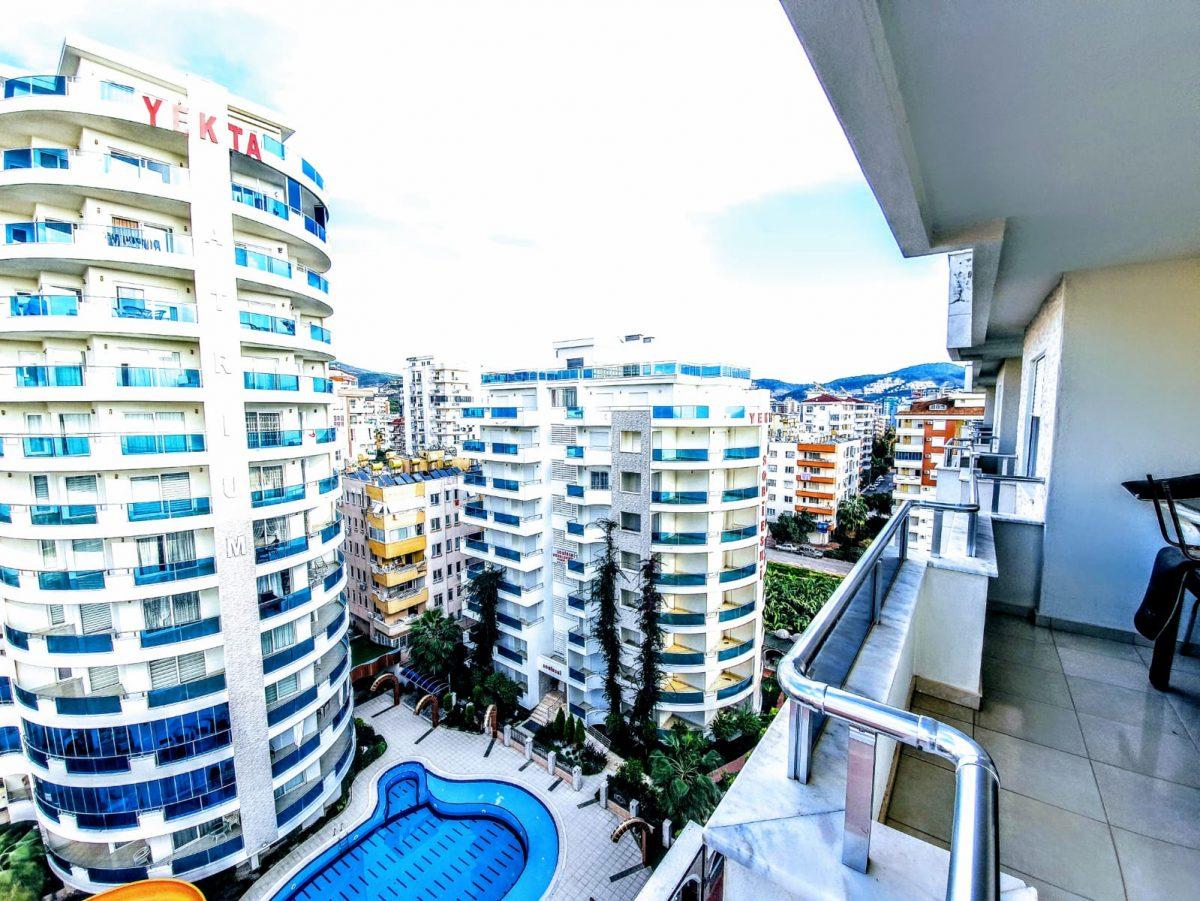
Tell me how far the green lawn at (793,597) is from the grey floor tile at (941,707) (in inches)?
605

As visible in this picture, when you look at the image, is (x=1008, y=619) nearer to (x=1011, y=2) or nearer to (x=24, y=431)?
(x=1011, y=2)

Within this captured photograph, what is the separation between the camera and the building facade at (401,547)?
17.0m

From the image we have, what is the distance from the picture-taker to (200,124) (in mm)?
7613

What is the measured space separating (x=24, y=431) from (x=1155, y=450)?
13.4 metres

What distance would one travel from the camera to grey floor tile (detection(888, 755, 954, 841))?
1691mm

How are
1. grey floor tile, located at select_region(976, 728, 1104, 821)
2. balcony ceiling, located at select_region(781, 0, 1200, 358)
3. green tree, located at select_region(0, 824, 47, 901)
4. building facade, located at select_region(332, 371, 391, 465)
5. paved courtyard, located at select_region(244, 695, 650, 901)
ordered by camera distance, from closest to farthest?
balcony ceiling, located at select_region(781, 0, 1200, 358)
grey floor tile, located at select_region(976, 728, 1104, 821)
green tree, located at select_region(0, 824, 47, 901)
paved courtyard, located at select_region(244, 695, 650, 901)
building facade, located at select_region(332, 371, 391, 465)

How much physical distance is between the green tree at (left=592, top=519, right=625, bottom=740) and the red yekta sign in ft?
34.4

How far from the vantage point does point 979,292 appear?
149 inches

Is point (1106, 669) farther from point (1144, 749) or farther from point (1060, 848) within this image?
point (1060, 848)

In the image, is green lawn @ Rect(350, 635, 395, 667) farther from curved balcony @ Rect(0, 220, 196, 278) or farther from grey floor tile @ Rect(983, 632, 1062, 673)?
grey floor tile @ Rect(983, 632, 1062, 673)

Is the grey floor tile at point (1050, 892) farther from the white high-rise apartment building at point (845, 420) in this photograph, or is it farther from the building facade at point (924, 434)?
the white high-rise apartment building at point (845, 420)

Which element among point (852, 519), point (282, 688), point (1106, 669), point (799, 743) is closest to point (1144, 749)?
point (1106, 669)

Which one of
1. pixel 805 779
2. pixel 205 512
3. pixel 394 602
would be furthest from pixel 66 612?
pixel 805 779

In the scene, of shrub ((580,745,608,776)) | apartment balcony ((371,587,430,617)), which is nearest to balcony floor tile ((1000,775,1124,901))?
shrub ((580,745,608,776))
